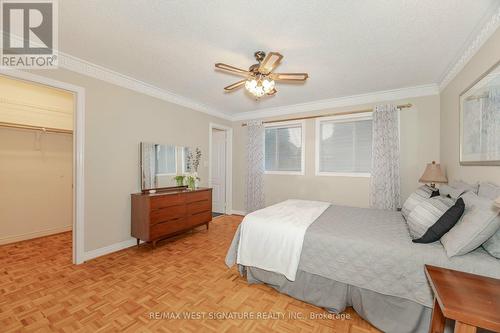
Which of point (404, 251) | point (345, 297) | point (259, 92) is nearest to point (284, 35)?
point (259, 92)

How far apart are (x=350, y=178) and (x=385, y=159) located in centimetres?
68

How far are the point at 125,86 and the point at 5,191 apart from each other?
246 centimetres

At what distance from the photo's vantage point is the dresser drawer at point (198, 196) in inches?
146

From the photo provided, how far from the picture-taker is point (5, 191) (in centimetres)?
328

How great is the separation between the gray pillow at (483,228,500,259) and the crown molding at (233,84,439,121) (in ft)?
9.43

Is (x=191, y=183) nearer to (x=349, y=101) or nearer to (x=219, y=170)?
(x=219, y=170)

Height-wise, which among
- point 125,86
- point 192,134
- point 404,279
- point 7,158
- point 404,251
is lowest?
point 404,279

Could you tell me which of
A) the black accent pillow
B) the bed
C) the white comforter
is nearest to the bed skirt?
the bed

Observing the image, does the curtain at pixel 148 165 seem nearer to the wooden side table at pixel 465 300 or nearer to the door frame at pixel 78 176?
the door frame at pixel 78 176

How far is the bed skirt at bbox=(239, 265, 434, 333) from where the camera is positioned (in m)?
1.55

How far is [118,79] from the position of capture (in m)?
3.13

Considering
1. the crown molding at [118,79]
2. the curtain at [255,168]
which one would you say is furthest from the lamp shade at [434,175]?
the crown molding at [118,79]

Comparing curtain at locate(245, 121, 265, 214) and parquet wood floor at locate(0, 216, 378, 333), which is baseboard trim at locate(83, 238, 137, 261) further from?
curtain at locate(245, 121, 265, 214)

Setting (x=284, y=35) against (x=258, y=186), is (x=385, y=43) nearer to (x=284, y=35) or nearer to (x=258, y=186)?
(x=284, y=35)
